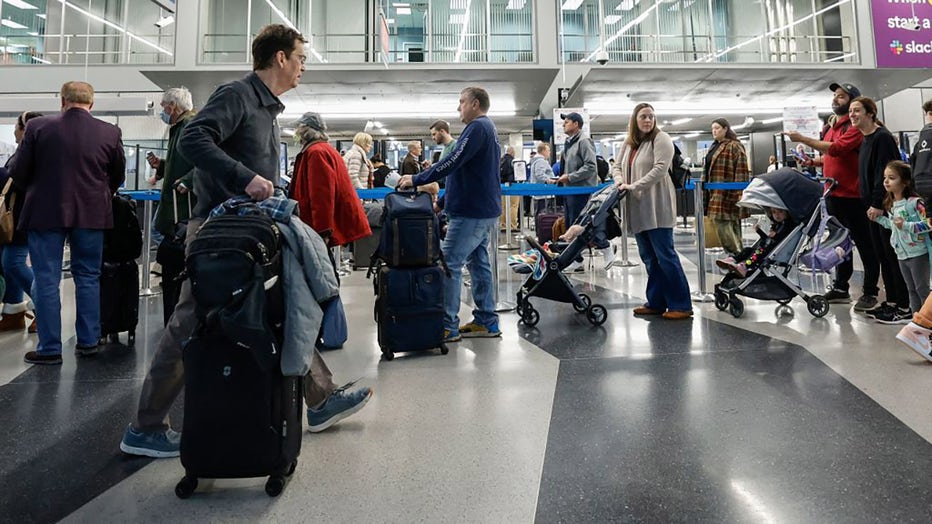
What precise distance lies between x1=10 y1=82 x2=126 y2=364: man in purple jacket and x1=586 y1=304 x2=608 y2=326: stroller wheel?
3.00 m

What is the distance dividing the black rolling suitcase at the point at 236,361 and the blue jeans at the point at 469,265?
1535mm


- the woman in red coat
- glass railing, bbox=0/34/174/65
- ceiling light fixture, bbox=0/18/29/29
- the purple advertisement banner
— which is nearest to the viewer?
the woman in red coat

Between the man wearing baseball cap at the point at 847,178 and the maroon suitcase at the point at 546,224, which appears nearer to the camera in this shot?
the man wearing baseball cap at the point at 847,178

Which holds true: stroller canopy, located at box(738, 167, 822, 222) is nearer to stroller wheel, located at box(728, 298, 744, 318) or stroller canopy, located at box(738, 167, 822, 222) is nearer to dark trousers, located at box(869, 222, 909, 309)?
dark trousers, located at box(869, 222, 909, 309)

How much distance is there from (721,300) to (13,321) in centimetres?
516

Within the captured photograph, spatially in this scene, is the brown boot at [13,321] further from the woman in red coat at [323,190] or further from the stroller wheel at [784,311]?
the stroller wheel at [784,311]

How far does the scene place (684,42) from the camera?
14.4 m

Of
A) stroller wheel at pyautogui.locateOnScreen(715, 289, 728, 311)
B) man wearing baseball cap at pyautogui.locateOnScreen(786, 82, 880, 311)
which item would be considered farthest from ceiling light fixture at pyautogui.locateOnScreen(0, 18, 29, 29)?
man wearing baseball cap at pyautogui.locateOnScreen(786, 82, 880, 311)

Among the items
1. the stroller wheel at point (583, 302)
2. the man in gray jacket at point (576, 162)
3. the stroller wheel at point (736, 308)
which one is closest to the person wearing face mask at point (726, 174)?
the man in gray jacket at point (576, 162)

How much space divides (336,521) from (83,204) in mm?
2495

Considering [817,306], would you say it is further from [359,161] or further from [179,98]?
[359,161]

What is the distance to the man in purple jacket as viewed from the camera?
106 inches

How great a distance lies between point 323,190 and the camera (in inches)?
112

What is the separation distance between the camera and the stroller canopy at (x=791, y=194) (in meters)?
3.48
